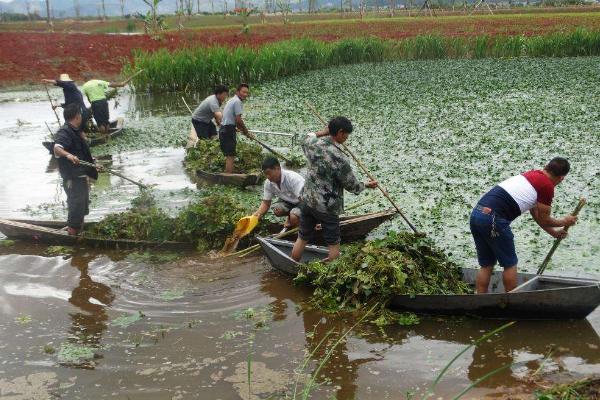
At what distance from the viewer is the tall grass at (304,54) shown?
21.5 metres

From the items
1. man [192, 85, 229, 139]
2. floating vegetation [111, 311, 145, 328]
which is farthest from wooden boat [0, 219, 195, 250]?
man [192, 85, 229, 139]

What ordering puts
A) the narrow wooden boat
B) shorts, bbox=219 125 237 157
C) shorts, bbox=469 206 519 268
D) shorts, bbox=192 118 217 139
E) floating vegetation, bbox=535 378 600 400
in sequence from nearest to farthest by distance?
floating vegetation, bbox=535 378 600 400
shorts, bbox=469 206 519 268
the narrow wooden boat
shorts, bbox=219 125 237 157
shorts, bbox=192 118 217 139

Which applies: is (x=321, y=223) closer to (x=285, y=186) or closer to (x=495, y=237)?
(x=285, y=186)

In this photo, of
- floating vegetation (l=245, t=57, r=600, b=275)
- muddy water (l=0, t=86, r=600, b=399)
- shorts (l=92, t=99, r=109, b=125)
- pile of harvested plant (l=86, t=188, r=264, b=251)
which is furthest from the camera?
shorts (l=92, t=99, r=109, b=125)

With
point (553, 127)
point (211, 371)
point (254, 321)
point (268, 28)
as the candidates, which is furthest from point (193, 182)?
point (268, 28)

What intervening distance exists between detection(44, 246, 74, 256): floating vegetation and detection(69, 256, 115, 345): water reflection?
33cm

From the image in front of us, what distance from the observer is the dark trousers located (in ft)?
25.5

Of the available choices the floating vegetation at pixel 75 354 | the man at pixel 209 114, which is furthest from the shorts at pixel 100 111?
the floating vegetation at pixel 75 354

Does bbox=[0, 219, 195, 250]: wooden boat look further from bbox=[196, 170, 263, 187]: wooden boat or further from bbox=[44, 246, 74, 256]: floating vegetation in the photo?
bbox=[196, 170, 263, 187]: wooden boat

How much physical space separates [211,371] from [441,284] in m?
2.40

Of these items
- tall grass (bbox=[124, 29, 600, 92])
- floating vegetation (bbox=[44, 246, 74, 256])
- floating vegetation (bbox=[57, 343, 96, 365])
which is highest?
tall grass (bbox=[124, 29, 600, 92])

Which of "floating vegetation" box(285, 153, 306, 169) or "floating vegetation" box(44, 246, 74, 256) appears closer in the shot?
"floating vegetation" box(44, 246, 74, 256)

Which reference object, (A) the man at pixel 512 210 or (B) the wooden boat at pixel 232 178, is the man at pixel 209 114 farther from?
(A) the man at pixel 512 210

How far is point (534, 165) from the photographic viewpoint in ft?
35.4
